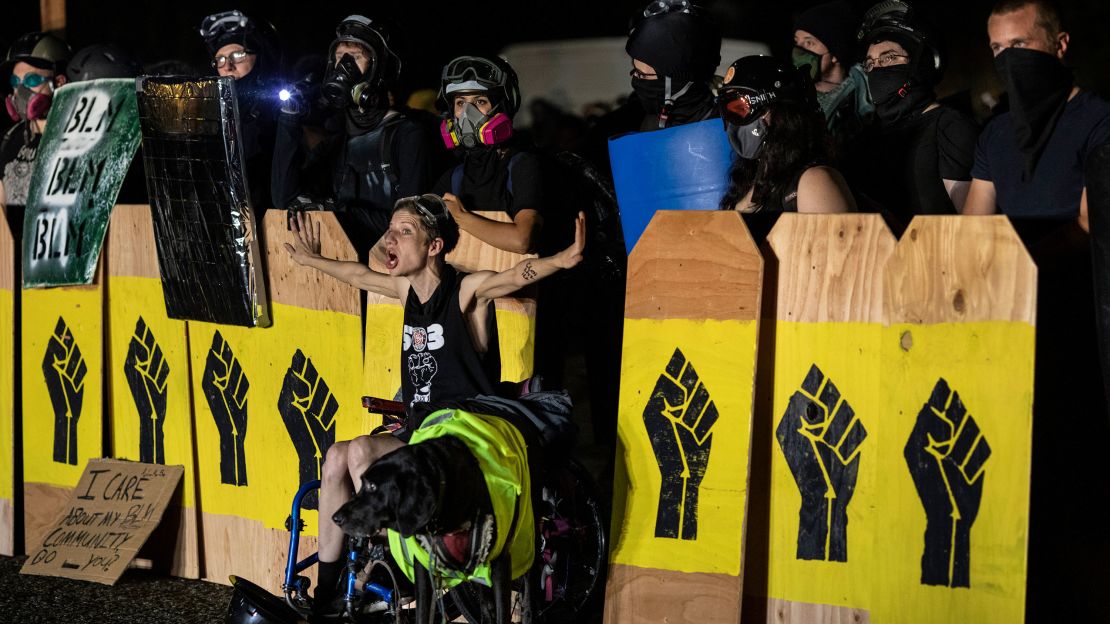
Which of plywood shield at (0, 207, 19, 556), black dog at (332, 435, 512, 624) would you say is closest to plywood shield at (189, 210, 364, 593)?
plywood shield at (0, 207, 19, 556)

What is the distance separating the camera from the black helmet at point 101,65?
6.86m

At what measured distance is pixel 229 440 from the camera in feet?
18.2

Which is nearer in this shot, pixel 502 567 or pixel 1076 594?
pixel 502 567

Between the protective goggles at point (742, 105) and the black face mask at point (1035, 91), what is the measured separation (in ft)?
2.66

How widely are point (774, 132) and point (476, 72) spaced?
143 cm

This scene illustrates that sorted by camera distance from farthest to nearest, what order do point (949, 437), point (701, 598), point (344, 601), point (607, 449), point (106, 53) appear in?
point (607, 449), point (106, 53), point (344, 601), point (701, 598), point (949, 437)

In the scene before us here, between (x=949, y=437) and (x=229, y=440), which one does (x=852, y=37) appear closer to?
(x=949, y=437)

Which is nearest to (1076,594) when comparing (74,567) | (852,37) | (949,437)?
(949,437)

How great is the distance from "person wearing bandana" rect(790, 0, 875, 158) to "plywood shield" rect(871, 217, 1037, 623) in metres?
1.77

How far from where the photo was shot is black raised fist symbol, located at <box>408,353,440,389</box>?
4.71 meters

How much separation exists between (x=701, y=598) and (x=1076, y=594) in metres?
1.54

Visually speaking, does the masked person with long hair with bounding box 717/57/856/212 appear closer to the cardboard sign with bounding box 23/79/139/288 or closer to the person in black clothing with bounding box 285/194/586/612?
the person in black clothing with bounding box 285/194/586/612

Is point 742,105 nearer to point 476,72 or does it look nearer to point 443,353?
point 476,72

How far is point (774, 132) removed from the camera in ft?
14.3
